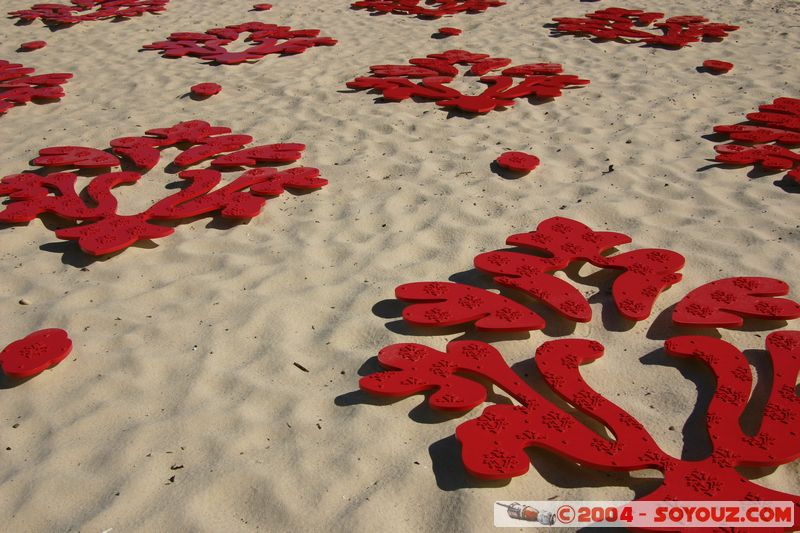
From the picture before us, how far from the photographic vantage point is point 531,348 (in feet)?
8.34

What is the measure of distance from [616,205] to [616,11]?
4.56m

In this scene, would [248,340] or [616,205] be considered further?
[616,205]

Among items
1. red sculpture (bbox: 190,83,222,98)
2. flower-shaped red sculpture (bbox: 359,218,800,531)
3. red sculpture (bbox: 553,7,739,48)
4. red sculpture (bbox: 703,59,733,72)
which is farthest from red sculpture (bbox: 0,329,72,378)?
red sculpture (bbox: 553,7,739,48)

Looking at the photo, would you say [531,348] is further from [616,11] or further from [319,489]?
[616,11]

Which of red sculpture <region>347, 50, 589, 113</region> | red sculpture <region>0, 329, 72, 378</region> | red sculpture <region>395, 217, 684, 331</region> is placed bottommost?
red sculpture <region>347, 50, 589, 113</region>

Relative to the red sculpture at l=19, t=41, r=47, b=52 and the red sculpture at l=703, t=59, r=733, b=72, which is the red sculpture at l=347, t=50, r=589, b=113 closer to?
the red sculpture at l=703, t=59, r=733, b=72

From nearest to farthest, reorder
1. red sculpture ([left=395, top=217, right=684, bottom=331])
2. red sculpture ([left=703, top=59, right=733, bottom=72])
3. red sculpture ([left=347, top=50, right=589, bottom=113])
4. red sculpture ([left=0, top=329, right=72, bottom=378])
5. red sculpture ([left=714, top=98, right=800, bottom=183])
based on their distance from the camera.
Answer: red sculpture ([left=0, top=329, right=72, bottom=378])
red sculpture ([left=395, top=217, right=684, bottom=331])
red sculpture ([left=714, top=98, right=800, bottom=183])
red sculpture ([left=347, top=50, right=589, bottom=113])
red sculpture ([left=703, top=59, right=733, bottom=72])

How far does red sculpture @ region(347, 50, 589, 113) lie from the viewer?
16.6ft

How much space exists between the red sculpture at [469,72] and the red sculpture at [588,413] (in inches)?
111

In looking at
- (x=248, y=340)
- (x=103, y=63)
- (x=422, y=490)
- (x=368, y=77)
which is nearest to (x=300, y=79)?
(x=368, y=77)

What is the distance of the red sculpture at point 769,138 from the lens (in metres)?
3.91

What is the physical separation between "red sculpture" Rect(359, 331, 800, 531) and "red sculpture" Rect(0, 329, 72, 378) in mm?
1152

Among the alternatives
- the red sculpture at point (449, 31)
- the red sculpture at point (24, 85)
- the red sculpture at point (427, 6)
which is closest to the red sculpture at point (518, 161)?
the red sculpture at point (449, 31)

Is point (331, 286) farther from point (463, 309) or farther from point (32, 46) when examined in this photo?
point (32, 46)
